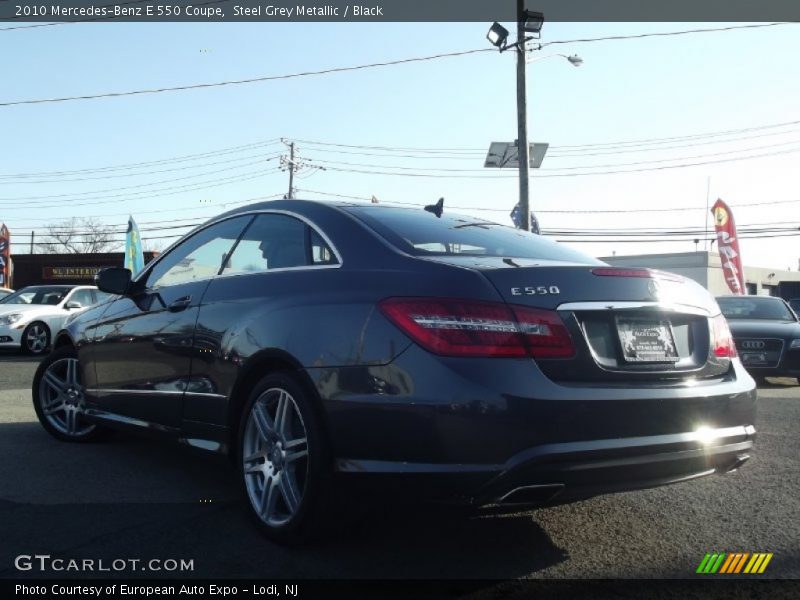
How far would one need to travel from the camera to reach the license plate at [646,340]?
10.2 feet

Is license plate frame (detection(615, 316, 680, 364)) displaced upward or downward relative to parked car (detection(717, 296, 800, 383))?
upward

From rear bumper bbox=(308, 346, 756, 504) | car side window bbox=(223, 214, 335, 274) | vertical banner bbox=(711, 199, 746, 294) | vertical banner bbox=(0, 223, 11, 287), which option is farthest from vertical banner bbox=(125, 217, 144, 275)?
rear bumper bbox=(308, 346, 756, 504)

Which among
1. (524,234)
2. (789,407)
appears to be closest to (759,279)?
(789,407)

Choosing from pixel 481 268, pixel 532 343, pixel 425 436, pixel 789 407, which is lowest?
pixel 789 407

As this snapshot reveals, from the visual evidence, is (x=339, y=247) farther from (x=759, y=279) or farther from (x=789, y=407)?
(x=759, y=279)

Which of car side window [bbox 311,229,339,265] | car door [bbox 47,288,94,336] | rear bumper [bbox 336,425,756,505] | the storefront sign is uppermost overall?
the storefront sign

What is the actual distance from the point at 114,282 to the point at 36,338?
11824 millimetres

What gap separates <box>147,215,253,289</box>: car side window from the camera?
4.40m

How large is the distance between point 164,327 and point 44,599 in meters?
1.87

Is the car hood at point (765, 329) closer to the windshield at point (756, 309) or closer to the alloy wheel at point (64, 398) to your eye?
the windshield at point (756, 309)

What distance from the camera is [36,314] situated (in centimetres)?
1558

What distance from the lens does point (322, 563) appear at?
10.4ft

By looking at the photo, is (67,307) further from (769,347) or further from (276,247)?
(276,247)

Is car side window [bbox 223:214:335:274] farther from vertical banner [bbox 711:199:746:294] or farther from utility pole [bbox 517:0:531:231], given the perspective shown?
vertical banner [bbox 711:199:746:294]
